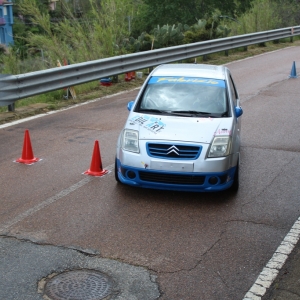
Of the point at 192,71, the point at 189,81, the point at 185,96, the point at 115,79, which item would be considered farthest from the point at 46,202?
the point at 115,79

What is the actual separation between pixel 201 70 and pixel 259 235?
352cm

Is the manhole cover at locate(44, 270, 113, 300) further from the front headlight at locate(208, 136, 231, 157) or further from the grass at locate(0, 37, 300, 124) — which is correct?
the grass at locate(0, 37, 300, 124)

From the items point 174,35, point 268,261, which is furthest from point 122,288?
point 174,35

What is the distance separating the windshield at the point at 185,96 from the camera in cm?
809

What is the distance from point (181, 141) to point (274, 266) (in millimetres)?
2219

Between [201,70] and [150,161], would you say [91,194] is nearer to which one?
[150,161]

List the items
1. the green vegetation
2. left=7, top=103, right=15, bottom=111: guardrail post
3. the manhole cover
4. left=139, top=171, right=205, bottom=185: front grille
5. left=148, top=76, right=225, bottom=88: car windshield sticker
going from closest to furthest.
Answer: the manhole cover
left=139, top=171, right=205, bottom=185: front grille
left=148, top=76, right=225, bottom=88: car windshield sticker
left=7, top=103, right=15, bottom=111: guardrail post
the green vegetation

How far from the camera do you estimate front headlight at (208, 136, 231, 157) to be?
719 centimetres

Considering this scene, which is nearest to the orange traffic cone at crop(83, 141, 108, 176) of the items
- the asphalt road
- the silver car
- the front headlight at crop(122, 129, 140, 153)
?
the asphalt road

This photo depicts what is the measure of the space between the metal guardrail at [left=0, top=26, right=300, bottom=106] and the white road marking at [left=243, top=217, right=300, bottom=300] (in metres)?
7.08

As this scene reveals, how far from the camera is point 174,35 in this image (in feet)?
69.9

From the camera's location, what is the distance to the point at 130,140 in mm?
7414

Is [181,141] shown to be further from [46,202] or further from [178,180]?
[46,202]

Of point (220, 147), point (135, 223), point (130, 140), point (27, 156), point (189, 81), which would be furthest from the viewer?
point (27, 156)
